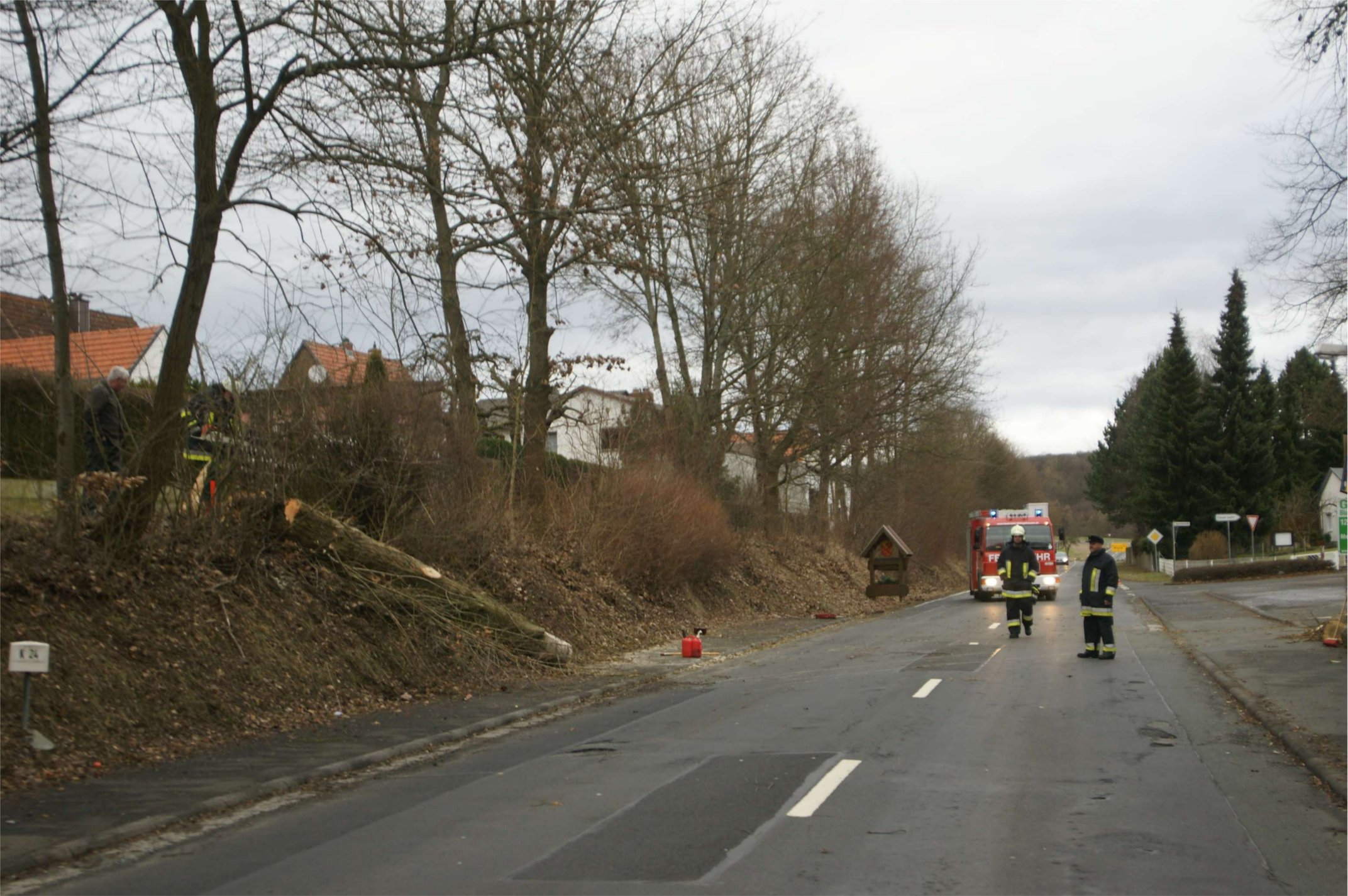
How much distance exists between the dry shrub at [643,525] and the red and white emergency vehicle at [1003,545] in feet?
47.4

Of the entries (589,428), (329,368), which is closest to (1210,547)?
(589,428)

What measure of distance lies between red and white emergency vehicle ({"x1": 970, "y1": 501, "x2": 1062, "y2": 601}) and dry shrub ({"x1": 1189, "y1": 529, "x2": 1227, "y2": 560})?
33.5m

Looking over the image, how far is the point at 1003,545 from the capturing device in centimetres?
3794

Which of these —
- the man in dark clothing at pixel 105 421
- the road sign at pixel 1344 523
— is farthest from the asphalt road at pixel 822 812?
the road sign at pixel 1344 523

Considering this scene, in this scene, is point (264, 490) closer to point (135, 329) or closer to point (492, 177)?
point (135, 329)

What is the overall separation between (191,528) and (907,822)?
8.96 meters

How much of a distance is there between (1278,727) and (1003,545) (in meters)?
27.6

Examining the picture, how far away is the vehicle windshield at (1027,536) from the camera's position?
38000mm

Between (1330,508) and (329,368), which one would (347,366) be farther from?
(1330,508)

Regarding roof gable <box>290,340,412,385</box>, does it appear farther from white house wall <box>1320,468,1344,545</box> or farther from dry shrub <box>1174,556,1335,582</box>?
white house wall <box>1320,468,1344,545</box>

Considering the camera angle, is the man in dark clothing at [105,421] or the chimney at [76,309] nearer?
the chimney at [76,309]

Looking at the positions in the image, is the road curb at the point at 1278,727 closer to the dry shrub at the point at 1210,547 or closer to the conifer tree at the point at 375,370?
the conifer tree at the point at 375,370

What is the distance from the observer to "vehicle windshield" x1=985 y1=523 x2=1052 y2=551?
1496 inches

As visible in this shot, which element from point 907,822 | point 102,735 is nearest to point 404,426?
point 102,735
